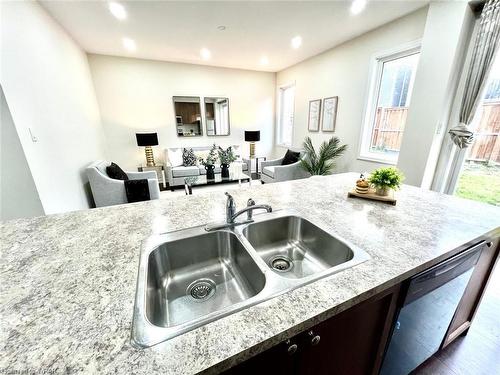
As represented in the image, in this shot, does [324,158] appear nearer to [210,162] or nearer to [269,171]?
[269,171]

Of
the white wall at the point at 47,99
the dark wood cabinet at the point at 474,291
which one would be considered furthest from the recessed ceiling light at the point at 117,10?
the dark wood cabinet at the point at 474,291

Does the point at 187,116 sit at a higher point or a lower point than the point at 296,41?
lower

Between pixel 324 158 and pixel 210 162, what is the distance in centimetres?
224

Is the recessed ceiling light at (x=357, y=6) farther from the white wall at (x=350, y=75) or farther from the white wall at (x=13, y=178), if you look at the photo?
the white wall at (x=13, y=178)

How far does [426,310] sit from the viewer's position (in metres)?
0.92

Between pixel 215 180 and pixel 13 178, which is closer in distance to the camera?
pixel 13 178

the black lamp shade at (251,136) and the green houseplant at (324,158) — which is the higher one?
the black lamp shade at (251,136)

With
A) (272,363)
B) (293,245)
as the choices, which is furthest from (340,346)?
(293,245)

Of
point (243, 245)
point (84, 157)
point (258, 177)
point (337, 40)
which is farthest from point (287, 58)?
point (243, 245)

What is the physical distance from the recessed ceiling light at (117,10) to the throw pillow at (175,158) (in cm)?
235

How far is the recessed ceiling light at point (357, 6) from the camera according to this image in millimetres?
2285

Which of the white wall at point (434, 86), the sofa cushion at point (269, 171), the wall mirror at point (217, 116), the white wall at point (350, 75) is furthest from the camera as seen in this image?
the wall mirror at point (217, 116)

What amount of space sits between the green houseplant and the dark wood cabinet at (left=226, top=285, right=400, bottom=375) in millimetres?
3208

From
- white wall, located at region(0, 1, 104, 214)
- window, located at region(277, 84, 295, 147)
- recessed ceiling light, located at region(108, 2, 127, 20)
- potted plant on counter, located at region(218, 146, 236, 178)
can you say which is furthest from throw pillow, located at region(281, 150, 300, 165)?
white wall, located at region(0, 1, 104, 214)
